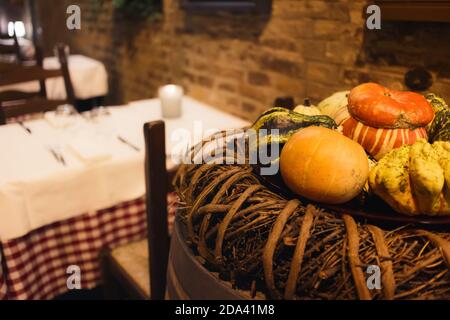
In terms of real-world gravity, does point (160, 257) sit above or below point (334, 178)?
below

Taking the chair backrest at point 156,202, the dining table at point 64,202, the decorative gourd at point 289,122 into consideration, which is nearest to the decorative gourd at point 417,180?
the decorative gourd at point 289,122

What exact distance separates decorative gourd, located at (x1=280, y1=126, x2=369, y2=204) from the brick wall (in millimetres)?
879

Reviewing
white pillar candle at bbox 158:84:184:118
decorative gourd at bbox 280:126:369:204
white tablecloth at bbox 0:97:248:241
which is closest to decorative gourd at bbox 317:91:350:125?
decorative gourd at bbox 280:126:369:204

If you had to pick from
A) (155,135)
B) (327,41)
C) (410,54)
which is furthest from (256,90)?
(155,135)

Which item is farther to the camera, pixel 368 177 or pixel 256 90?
pixel 256 90

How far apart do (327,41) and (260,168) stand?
1212 mm

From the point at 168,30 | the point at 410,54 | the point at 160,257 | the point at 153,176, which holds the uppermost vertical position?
the point at 168,30

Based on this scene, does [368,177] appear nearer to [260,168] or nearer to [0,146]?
[260,168]

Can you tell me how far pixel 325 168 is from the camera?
2.54 ft

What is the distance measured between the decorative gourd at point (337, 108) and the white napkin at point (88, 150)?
0.78 meters

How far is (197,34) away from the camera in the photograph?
2.83 m

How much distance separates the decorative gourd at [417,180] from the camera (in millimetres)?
738

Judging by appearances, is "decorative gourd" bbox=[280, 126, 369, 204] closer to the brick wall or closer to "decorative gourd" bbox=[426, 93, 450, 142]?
"decorative gourd" bbox=[426, 93, 450, 142]

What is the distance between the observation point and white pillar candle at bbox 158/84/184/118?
1974 mm
